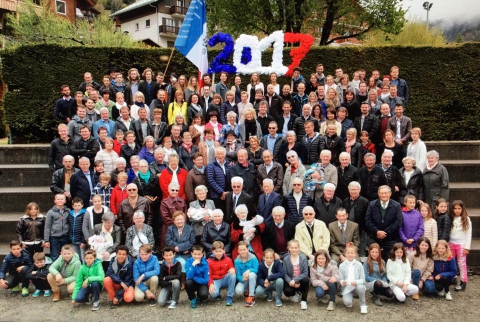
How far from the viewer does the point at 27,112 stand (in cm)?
1141

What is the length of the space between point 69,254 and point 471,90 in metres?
11.6

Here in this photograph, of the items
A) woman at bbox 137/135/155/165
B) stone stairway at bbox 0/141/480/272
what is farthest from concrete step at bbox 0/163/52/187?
woman at bbox 137/135/155/165

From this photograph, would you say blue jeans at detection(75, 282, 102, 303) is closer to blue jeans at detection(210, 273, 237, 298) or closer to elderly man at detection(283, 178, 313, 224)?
blue jeans at detection(210, 273, 237, 298)

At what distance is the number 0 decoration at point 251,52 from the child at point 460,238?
6.99 m

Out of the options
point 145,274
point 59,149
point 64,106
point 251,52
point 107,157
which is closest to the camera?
point 145,274

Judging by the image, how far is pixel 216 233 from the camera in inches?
267

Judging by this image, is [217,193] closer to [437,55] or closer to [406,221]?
[406,221]

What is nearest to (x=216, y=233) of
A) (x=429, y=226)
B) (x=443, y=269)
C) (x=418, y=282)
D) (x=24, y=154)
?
(x=418, y=282)

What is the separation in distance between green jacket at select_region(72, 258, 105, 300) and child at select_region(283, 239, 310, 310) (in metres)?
2.83

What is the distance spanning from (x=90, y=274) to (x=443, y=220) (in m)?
5.78

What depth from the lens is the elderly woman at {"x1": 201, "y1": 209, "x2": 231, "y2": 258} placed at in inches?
265

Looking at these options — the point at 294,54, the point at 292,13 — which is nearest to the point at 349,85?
the point at 294,54

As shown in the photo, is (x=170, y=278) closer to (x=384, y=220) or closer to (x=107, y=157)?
(x=107, y=157)

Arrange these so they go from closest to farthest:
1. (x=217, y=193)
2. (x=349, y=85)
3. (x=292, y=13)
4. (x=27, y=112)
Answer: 1. (x=217, y=193)
2. (x=349, y=85)
3. (x=27, y=112)
4. (x=292, y=13)
